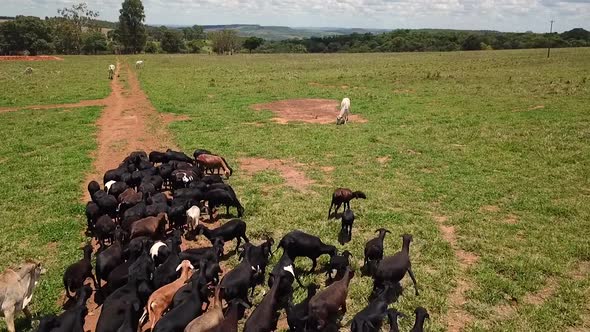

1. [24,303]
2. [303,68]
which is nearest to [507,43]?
[303,68]

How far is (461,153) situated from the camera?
1530 centimetres

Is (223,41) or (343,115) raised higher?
(223,41)

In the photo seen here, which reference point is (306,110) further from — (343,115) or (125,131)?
(125,131)

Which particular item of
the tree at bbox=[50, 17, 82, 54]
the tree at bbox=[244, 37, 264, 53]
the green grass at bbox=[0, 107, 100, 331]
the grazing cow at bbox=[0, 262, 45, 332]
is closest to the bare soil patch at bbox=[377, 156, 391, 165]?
the green grass at bbox=[0, 107, 100, 331]

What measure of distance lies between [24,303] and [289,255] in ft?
13.1

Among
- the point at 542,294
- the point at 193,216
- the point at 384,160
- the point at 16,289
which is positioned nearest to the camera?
the point at 16,289

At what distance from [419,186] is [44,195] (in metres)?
9.67

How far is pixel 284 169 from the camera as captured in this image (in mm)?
13891

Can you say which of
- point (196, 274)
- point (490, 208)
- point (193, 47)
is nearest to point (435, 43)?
point (193, 47)

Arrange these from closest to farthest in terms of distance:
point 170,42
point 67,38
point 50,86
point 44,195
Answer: point 44,195, point 50,86, point 67,38, point 170,42

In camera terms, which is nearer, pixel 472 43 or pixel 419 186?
pixel 419 186

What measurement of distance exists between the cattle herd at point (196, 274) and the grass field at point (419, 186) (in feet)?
1.81

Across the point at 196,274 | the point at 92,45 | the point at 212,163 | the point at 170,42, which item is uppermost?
the point at 170,42

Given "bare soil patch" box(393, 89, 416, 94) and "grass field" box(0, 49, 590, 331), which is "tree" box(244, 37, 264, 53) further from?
"grass field" box(0, 49, 590, 331)
